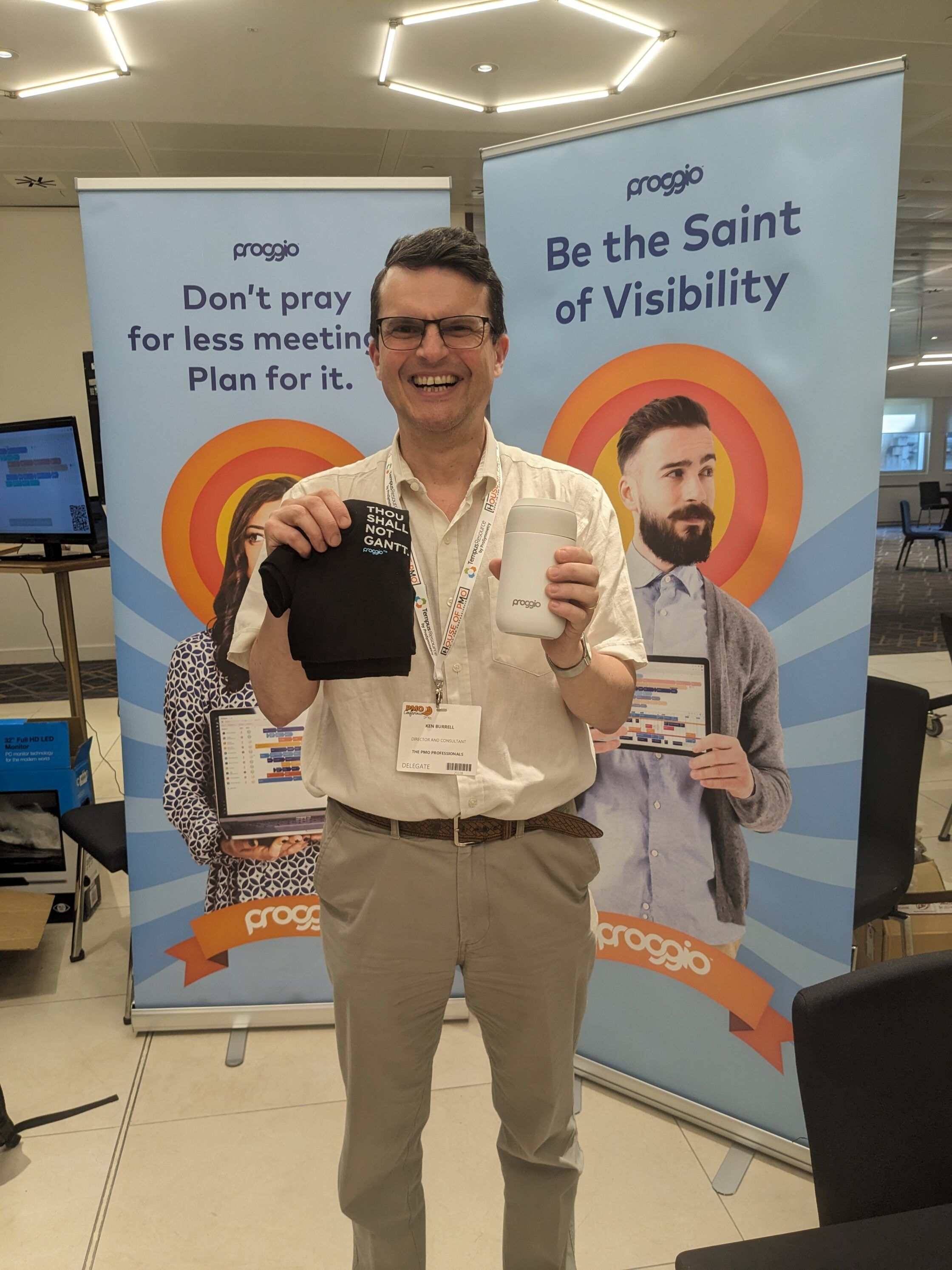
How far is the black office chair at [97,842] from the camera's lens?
256 centimetres

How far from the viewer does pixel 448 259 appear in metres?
1.22

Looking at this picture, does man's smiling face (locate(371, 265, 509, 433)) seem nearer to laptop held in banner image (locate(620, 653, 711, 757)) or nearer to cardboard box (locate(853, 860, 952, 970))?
laptop held in banner image (locate(620, 653, 711, 757))

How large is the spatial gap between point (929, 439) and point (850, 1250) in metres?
21.7

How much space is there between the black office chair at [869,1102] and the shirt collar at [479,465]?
81cm

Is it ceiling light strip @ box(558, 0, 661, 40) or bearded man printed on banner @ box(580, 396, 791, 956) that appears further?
ceiling light strip @ box(558, 0, 661, 40)

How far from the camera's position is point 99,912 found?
3.27 metres

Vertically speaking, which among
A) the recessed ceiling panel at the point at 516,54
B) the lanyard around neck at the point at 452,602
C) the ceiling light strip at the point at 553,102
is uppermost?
the ceiling light strip at the point at 553,102

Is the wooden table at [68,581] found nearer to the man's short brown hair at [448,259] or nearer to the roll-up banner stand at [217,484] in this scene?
the roll-up banner stand at [217,484]

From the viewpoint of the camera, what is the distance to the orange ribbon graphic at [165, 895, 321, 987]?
8.13ft

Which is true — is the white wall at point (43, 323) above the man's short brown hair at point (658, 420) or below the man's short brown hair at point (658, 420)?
above

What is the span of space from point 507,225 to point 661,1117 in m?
2.19

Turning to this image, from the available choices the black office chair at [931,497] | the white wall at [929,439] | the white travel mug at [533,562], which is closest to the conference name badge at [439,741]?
the white travel mug at [533,562]

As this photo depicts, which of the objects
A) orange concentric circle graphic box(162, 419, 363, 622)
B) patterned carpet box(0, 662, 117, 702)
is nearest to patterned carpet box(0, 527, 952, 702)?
patterned carpet box(0, 662, 117, 702)

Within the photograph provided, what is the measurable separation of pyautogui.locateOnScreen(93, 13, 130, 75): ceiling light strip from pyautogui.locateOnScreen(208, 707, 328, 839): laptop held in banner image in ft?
11.1
